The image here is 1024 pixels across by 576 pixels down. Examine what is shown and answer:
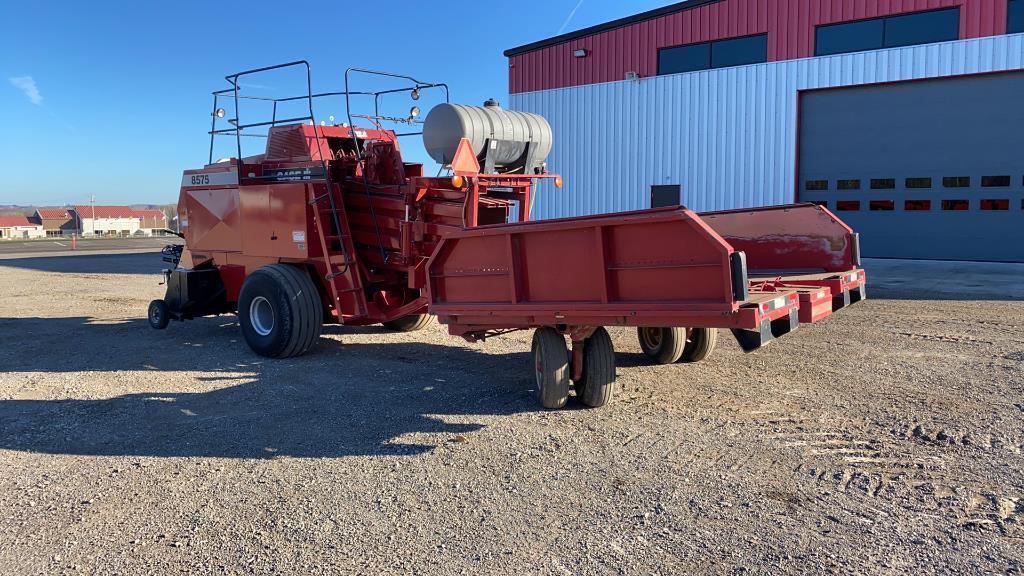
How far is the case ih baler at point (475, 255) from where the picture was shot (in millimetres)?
4992

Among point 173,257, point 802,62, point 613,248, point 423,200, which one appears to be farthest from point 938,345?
point 802,62

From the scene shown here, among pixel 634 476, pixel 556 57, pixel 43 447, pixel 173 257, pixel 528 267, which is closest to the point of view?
pixel 634 476

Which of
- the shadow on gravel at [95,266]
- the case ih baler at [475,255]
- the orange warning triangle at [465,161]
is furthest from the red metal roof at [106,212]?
the orange warning triangle at [465,161]

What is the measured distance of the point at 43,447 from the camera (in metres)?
4.98

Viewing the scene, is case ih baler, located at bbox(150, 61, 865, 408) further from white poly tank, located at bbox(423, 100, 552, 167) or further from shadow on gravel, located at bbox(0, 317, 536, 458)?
shadow on gravel, located at bbox(0, 317, 536, 458)

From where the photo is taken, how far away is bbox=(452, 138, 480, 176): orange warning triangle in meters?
6.45

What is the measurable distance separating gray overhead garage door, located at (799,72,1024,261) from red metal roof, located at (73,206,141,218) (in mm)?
108843

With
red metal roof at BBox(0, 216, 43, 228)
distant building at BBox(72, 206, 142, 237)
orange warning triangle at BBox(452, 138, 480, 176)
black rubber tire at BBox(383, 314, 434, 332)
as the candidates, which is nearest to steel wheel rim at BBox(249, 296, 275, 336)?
black rubber tire at BBox(383, 314, 434, 332)

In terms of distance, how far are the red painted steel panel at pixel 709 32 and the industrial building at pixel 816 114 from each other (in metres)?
0.04

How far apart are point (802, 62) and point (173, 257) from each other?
585 inches

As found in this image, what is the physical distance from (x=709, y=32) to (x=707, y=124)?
7.52 ft

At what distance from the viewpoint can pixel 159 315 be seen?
951 centimetres

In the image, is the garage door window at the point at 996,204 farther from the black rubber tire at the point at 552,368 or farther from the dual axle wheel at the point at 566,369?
the black rubber tire at the point at 552,368

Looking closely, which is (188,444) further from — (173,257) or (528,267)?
(173,257)
